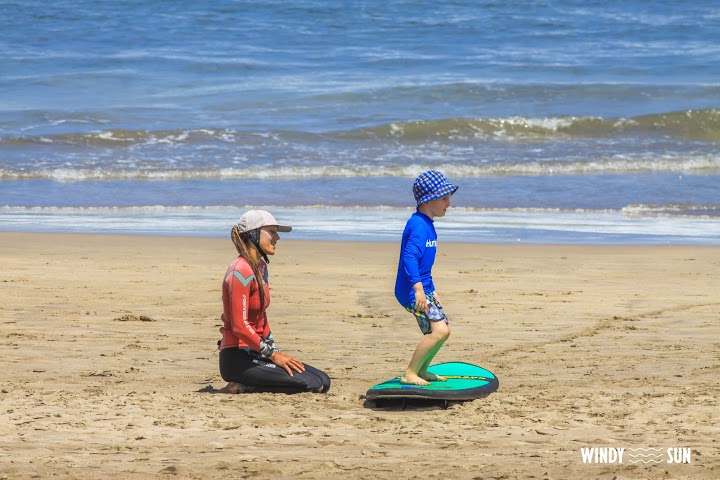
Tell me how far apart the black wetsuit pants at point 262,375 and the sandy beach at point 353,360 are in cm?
Answer: 9

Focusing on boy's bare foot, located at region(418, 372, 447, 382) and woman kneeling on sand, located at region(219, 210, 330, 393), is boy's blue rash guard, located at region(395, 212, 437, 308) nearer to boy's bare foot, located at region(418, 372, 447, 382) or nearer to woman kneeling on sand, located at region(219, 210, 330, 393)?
boy's bare foot, located at region(418, 372, 447, 382)

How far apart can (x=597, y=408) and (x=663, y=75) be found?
1067 inches

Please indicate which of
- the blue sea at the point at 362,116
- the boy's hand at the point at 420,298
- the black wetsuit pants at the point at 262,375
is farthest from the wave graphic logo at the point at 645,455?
the blue sea at the point at 362,116

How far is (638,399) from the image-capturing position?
5793mm

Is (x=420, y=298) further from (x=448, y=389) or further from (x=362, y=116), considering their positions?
(x=362, y=116)

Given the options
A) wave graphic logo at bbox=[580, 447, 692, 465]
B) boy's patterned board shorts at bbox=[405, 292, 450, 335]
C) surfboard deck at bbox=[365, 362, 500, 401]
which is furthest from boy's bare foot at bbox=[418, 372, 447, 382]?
wave graphic logo at bbox=[580, 447, 692, 465]

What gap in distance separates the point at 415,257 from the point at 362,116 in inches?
757

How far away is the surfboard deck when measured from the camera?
573 centimetres

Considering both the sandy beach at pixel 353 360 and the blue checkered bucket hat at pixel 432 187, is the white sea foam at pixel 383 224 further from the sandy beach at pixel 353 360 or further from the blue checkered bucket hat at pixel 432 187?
the blue checkered bucket hat at pixel 432 187

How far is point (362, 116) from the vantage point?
81.2 ft

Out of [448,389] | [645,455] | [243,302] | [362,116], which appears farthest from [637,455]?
[362,116]

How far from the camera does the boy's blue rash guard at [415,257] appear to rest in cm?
573

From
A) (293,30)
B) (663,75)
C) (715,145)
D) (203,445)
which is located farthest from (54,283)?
(293,30)

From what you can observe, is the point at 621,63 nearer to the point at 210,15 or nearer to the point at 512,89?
the point at 512,89
